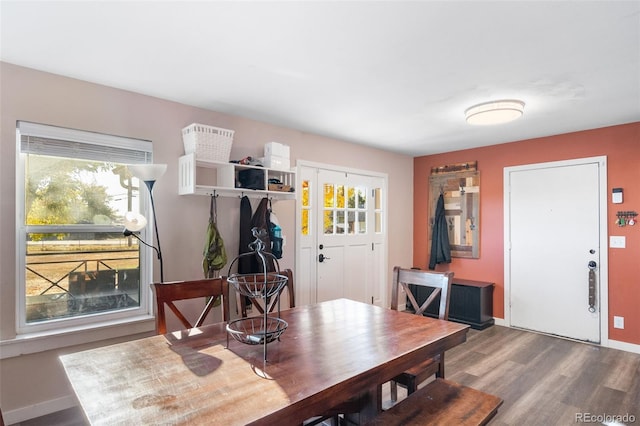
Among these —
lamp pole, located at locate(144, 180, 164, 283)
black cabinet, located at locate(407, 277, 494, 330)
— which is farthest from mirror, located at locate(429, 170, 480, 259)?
lamp pole, located at locate(144, 180, 164, 283)

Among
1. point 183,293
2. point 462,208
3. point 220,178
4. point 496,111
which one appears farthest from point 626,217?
point 183,293

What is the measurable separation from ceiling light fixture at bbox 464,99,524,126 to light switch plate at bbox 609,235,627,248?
1873 mm

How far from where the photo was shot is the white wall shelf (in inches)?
110

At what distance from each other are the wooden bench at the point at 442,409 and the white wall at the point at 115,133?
2132 millimetres

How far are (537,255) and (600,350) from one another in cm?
111

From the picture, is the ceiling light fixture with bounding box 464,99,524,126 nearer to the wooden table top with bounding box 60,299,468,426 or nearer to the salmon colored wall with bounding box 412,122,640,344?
the salmon colored wall with bounding box 412,122,640,344

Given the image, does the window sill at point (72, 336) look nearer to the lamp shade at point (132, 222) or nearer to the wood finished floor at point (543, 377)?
the wood finished floor at point (543, 377)

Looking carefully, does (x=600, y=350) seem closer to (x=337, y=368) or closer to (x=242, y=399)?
(x=337, y=368)

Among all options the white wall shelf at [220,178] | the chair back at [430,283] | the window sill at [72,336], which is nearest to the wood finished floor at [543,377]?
the window sill at [72,336]

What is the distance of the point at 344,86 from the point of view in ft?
8.66

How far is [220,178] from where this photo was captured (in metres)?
3.14

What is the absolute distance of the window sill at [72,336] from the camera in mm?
2240

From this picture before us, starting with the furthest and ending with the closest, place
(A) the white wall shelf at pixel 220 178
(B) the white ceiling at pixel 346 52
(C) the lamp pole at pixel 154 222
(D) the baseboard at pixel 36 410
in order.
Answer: (A) the white wall shelf at pixel 220 178, (C) the lamp pole at pixel 154 222, (D) the baseboard at pixel 36 410, (B) the white ceiling at pixel 346 52

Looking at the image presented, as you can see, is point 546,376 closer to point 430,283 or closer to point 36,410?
point 430,283
